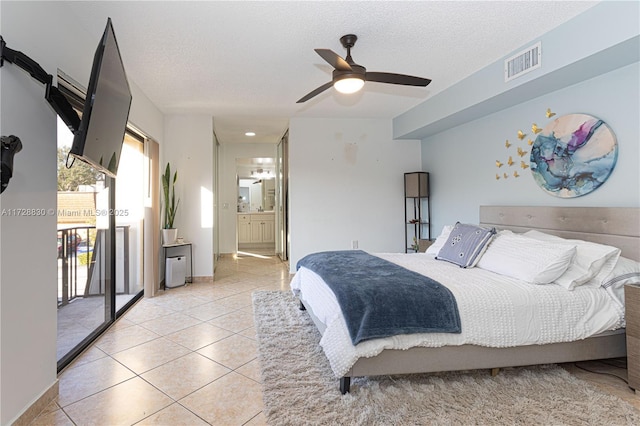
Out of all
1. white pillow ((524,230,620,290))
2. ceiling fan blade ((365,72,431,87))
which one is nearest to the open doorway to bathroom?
ceiling fan blade ((365,72,431,87))

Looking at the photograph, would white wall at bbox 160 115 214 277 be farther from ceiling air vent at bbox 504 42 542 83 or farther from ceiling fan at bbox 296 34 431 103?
ceiling air vent at bbox 504 42 542 83

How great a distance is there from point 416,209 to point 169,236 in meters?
3.75

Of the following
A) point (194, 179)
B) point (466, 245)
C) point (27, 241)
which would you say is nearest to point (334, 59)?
point (466, 245)

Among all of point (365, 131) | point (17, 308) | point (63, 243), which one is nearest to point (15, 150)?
point (17, 308)

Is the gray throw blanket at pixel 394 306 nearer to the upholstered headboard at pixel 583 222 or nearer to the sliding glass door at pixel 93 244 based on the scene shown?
the upholstered headboard at pixel 583 222

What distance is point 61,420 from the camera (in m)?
1.83

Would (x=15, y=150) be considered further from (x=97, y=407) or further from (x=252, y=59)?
(x=252, y=59)

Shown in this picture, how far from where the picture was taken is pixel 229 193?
25.0 ft

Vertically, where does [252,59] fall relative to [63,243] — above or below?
above

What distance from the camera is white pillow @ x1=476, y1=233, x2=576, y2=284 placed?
2311mm

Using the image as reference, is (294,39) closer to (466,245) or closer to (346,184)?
(466,245)

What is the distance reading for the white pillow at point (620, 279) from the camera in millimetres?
2256

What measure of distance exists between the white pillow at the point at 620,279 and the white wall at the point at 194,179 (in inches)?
177

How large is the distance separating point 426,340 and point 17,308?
2.20m
